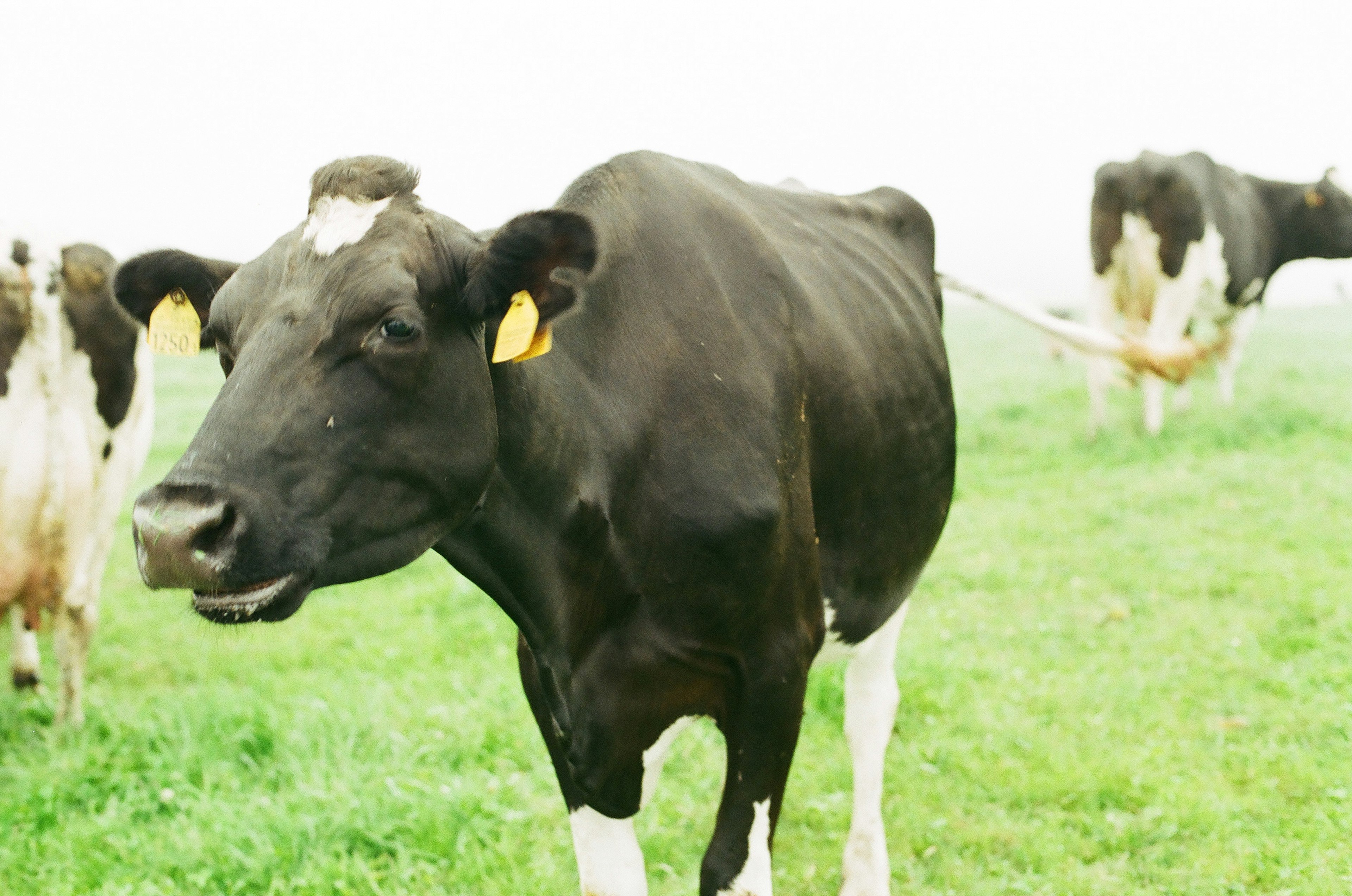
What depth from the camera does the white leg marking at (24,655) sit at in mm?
5371

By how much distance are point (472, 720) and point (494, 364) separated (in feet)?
9.19

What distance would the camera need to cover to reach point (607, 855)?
297 centimetres

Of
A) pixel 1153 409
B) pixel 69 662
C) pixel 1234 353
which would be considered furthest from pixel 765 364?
pixel 1234 353

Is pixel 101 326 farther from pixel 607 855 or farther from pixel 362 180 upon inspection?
pixel 607 855

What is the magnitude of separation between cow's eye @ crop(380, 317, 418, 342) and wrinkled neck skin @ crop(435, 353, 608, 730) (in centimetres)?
24

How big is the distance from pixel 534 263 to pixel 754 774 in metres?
1.35

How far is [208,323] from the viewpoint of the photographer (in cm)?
221

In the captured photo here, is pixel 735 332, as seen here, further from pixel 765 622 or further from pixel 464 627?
pixel 464 627

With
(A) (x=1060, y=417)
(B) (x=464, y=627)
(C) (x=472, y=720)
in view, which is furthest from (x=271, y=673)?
(A) (x=1060, y=417)

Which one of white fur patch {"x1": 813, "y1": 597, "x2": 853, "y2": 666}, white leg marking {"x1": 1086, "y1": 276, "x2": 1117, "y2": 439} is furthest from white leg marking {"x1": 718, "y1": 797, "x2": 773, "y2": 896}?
white leg marking {"x1": 1086, "y1": 276, "x2": 1117, "y2": 439}

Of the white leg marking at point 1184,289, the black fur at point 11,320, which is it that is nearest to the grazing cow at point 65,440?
the black fur at point 11,320

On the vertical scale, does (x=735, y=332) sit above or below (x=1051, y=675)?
above

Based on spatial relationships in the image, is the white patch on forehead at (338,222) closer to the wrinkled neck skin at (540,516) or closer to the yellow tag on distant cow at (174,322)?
the wrinkled neck skin at (540,516)

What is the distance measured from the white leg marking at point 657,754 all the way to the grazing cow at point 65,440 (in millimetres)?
3260
